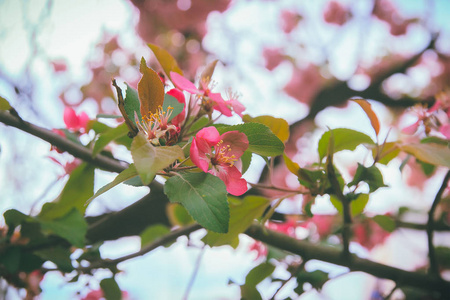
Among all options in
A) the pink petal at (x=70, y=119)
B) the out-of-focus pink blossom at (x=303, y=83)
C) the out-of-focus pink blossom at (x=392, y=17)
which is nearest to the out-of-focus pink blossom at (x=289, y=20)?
the out-of-focus pink blossom at (x=303, y=83)

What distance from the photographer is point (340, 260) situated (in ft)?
1.71

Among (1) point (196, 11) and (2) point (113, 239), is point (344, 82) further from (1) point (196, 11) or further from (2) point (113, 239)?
(2) point (113, 239)

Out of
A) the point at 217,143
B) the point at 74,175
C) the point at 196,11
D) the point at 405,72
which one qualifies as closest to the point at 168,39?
the point at 196,11

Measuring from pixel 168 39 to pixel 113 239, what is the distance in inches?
79.4

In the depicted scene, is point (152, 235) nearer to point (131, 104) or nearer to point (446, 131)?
point (131, 104)

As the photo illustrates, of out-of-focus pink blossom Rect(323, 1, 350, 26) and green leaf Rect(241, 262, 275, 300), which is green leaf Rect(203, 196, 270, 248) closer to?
green leaf Rect(241, 262, 275, 300)

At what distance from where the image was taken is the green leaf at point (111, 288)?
0.59 m

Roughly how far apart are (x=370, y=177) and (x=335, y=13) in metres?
2.94

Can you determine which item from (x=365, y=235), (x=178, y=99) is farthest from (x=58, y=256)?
(x=365, y=235)

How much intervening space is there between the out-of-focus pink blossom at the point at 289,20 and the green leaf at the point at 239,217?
281 centimetres

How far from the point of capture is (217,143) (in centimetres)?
31

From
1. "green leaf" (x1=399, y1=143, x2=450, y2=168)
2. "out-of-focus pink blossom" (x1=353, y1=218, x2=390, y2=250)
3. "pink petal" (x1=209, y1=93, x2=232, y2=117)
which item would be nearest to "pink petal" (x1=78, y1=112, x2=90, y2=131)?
"pink petal" (x1=209, y1=93, x2=232, y2=117)

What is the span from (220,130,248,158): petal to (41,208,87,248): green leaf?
227 millimetres

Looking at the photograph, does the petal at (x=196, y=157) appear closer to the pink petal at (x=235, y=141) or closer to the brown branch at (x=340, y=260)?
the pink petal at (x=235, y=141)
